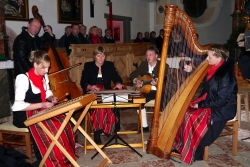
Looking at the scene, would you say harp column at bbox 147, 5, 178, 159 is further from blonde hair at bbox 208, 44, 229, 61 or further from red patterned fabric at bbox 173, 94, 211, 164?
blonde hair at bbox 208, 44, 229, 61

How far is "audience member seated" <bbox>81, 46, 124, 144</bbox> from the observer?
322 centimetres

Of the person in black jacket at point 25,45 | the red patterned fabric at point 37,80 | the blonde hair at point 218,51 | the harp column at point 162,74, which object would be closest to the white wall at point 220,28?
the person in black jacket at point 25,45

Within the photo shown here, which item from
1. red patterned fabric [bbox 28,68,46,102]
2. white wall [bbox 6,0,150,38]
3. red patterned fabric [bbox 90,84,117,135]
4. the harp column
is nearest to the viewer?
the harp column

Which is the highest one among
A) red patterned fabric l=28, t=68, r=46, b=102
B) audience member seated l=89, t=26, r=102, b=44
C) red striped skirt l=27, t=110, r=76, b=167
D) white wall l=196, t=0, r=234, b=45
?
white wall l=196, t=0, r=234, b=45

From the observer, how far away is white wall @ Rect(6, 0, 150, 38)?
6.71m

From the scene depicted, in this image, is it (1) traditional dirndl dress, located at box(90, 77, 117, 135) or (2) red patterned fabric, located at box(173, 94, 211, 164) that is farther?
(1) traditional dirndl dress, located at box(90, 77, 117, 135)

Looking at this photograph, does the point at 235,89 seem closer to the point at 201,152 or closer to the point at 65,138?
the point at 201,152

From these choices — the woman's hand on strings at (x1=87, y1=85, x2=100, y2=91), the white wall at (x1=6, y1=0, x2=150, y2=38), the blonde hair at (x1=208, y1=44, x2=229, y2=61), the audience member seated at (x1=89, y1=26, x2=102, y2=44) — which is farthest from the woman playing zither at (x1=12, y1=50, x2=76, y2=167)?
the audience member seated at (x1=89, y1=26, x2=102, y2=44)

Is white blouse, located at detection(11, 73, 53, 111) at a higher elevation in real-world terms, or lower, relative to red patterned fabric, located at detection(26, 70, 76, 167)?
higher

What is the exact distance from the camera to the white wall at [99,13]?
6707mm

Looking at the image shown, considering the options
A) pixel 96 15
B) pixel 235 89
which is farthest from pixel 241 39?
pixel 96 15

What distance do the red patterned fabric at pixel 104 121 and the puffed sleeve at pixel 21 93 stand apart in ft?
3.24

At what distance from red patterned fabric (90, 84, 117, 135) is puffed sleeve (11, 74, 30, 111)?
3.24ft

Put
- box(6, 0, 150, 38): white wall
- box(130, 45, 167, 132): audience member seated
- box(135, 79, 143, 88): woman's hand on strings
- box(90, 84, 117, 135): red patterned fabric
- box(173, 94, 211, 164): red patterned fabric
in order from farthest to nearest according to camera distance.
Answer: box(6, 0, 150, 38): white wall, box(130, 45, 167, 132): audience member seated, box(135, 79, 143, 88): woman's hand on strings, box(90, 84, 117, 135): red patterned fabric, box(173, 94, 211, 164): red patterned fabric
